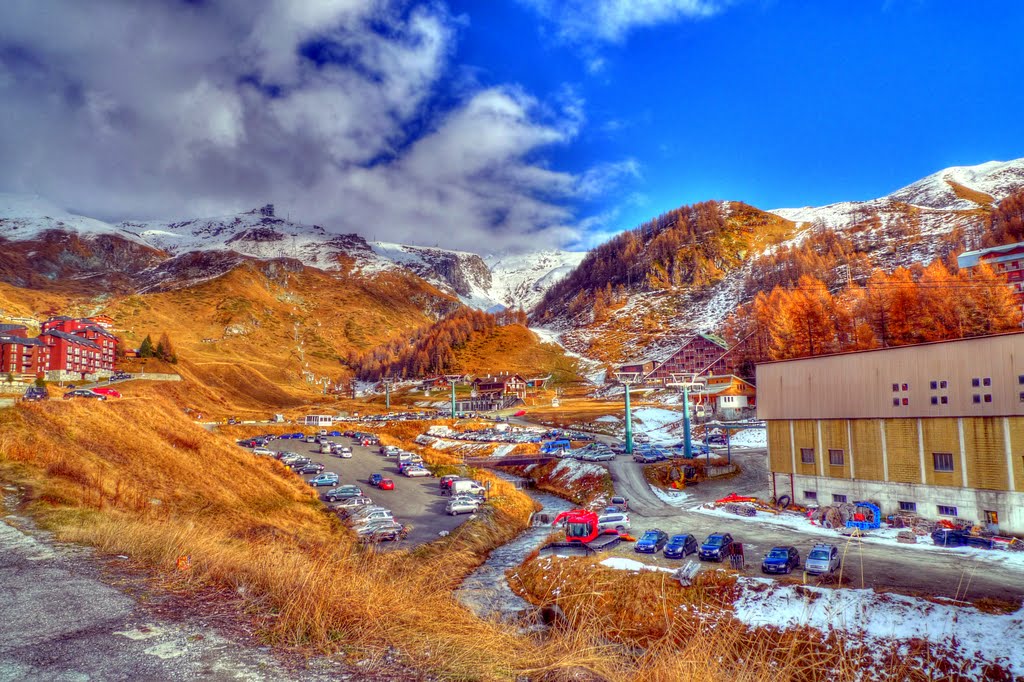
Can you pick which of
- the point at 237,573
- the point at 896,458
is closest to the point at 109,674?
the point at 237,573

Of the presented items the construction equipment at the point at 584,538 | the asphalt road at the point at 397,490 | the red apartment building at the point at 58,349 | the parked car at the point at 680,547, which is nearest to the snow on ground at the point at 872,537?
the parked car at the point at 680,547

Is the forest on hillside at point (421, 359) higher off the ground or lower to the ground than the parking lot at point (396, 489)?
higher

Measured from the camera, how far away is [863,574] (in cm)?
2259

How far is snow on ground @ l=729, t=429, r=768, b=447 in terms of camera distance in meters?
66.1

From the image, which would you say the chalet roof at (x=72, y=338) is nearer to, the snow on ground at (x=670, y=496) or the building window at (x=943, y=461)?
the snow on ground at (x=670, y=496)

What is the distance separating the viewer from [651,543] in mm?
27906

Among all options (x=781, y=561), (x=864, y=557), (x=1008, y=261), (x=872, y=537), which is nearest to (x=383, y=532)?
(x=781, y=561)

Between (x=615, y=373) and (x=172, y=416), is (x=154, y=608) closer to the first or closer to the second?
(x=172, y=416)

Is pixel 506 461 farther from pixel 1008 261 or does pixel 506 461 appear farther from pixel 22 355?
pixel 1008 261

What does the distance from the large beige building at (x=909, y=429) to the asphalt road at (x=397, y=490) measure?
79.5 ft

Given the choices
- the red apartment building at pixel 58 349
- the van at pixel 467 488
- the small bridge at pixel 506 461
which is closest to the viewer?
the van at pixel 467 488

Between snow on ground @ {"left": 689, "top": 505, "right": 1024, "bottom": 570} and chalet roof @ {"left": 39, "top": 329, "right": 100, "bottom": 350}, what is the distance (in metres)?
104

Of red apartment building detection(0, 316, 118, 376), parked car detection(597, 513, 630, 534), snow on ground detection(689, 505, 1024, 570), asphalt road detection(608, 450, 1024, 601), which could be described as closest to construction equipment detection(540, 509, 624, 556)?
parked car detection(597, 513, 630, 534)

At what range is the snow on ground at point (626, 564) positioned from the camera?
25.1 metres
